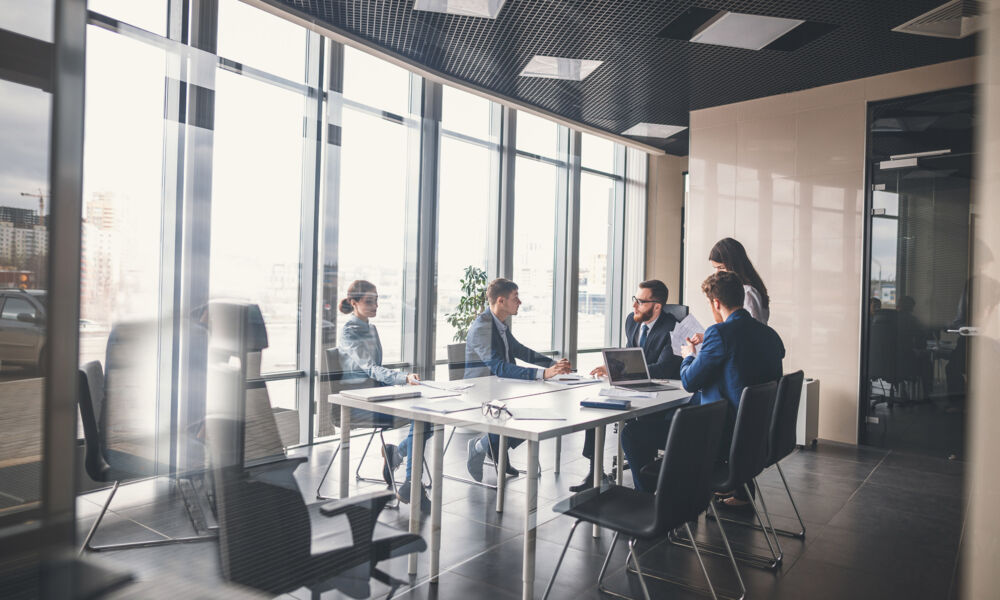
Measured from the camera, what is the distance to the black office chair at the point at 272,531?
139 centimetres

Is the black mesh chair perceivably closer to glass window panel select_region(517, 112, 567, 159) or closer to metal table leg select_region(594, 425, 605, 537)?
metal table leg select_region(594, 425, 605, 537)

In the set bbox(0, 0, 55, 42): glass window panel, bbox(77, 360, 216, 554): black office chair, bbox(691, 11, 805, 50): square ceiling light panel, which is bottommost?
bbox(77, 360, 216, 554): black office chair

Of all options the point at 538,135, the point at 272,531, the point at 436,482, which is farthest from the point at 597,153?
the point at 272,531

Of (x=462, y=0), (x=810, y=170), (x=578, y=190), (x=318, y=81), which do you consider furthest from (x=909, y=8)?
(x=318, y=81)

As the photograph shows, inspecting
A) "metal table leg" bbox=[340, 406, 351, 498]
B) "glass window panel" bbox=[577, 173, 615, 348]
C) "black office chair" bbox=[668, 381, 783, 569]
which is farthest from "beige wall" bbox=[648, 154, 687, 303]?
"metal table leg" bbox=[340, 406, 351, 498]

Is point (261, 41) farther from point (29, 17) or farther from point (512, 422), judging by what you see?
point (512, 422)

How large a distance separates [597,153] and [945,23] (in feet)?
12.7

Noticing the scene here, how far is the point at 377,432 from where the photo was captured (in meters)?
1.82

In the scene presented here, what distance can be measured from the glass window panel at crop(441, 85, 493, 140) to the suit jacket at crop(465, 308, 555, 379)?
1564mm

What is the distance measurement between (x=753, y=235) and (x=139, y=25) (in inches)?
246

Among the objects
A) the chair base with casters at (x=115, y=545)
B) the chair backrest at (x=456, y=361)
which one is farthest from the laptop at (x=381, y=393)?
the chair backrest at (x=456, y=361)

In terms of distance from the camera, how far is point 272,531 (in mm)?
1472

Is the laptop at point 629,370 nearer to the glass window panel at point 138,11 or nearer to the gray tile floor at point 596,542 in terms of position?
the gray tile floor at point 596,542

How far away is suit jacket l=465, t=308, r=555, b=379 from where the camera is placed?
13.6ft
